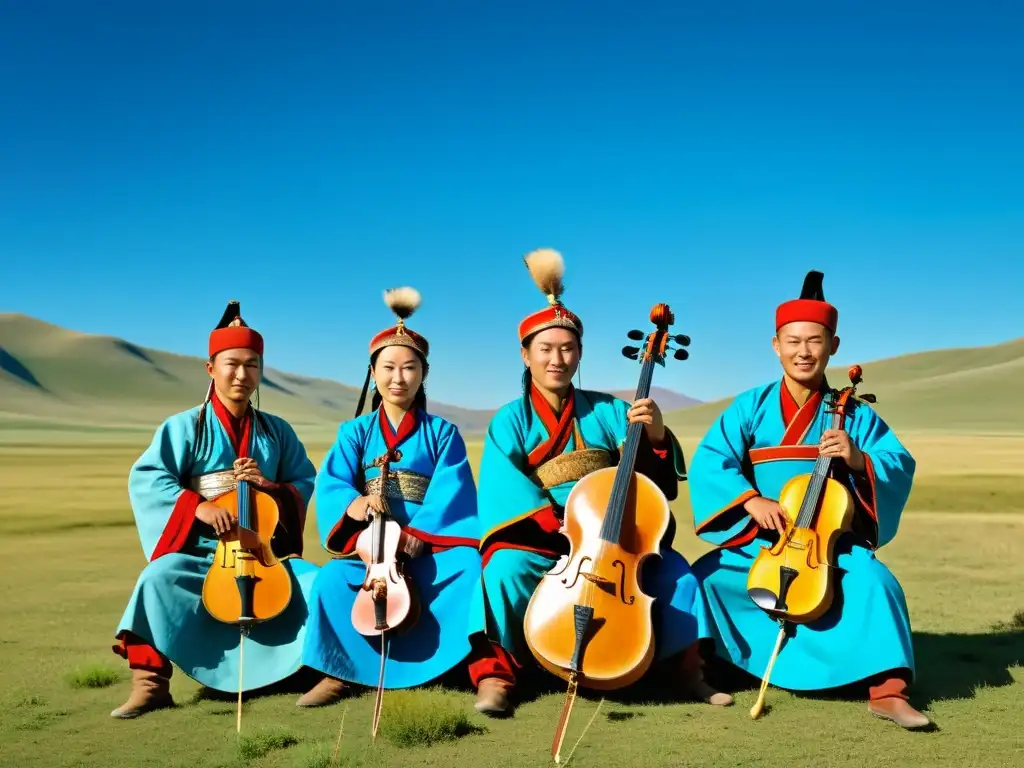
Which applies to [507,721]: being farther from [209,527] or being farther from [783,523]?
[209,527]

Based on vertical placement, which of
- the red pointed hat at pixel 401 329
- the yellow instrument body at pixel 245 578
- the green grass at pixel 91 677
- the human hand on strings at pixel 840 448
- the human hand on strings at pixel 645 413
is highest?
the red pointed hat at pixel 401 329

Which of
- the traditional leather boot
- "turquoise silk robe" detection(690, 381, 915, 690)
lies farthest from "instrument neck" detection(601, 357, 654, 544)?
the traditional leather boot

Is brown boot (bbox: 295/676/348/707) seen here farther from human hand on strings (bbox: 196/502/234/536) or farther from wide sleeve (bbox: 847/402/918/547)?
wide sleeve (bbox: 847/402/918/547)

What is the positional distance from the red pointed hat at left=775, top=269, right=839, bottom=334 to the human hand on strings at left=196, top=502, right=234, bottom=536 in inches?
138

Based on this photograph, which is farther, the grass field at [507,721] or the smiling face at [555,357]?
the smiling face at [555,357]

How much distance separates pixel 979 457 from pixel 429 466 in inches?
1148

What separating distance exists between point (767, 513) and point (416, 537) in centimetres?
202

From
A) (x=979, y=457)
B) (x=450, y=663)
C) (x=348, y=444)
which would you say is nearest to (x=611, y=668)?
(x=450, y=663)

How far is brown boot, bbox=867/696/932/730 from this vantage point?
4426mm

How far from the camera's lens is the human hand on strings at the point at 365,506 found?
16.5 ft

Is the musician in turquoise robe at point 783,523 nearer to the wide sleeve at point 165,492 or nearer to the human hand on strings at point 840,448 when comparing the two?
the human hand on strings at point 840,448

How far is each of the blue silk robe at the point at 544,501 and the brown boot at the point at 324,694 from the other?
89cm

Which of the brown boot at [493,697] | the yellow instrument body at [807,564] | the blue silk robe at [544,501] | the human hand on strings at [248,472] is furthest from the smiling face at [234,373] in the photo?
the yellow instrument body at [807,564]

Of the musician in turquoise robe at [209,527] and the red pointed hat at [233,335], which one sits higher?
the red pointed hat at [233,335]
